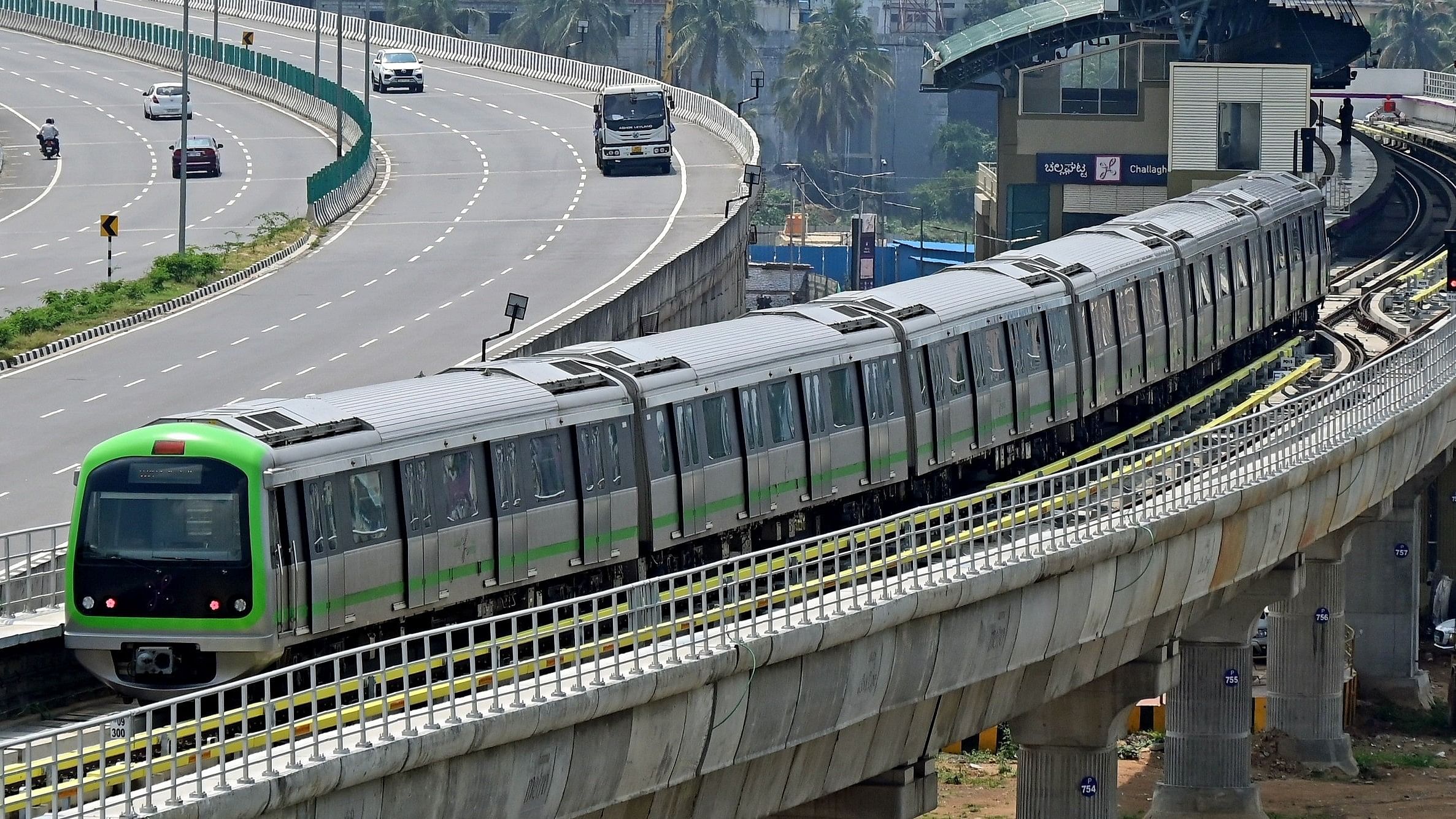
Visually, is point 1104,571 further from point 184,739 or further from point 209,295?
point 209,295

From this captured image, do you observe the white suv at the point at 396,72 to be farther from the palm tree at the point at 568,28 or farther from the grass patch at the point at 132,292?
the palm tree at the point at 568,28

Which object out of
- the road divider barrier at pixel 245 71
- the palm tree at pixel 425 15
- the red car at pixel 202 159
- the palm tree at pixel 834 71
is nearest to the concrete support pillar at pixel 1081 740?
the road divider barrier at pixel 245 71

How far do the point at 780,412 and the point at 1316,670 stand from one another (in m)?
25.9

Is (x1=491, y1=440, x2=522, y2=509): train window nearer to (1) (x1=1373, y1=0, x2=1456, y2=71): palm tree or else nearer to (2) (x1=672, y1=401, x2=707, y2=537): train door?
(2) (x1=672, y1=401, x2=707, y2=537): train door

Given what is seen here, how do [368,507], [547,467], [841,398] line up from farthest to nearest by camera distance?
[841,398] < [547,467] < [368,507]

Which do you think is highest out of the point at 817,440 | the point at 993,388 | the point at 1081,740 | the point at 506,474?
the point at 506,474

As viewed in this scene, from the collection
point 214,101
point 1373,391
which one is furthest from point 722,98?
point 1373,391

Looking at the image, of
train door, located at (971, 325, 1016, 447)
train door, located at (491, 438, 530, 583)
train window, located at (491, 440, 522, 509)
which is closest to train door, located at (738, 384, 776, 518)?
train door, located at (491, 438, 530, 583)

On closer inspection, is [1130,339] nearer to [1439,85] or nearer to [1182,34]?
[1182,34]

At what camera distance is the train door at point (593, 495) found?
943 inches

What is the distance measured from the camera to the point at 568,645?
77.8ft

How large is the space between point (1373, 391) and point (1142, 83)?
43185mm

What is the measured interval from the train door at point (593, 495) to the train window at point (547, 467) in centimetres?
31

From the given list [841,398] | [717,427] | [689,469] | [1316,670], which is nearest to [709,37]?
[1316,670]
